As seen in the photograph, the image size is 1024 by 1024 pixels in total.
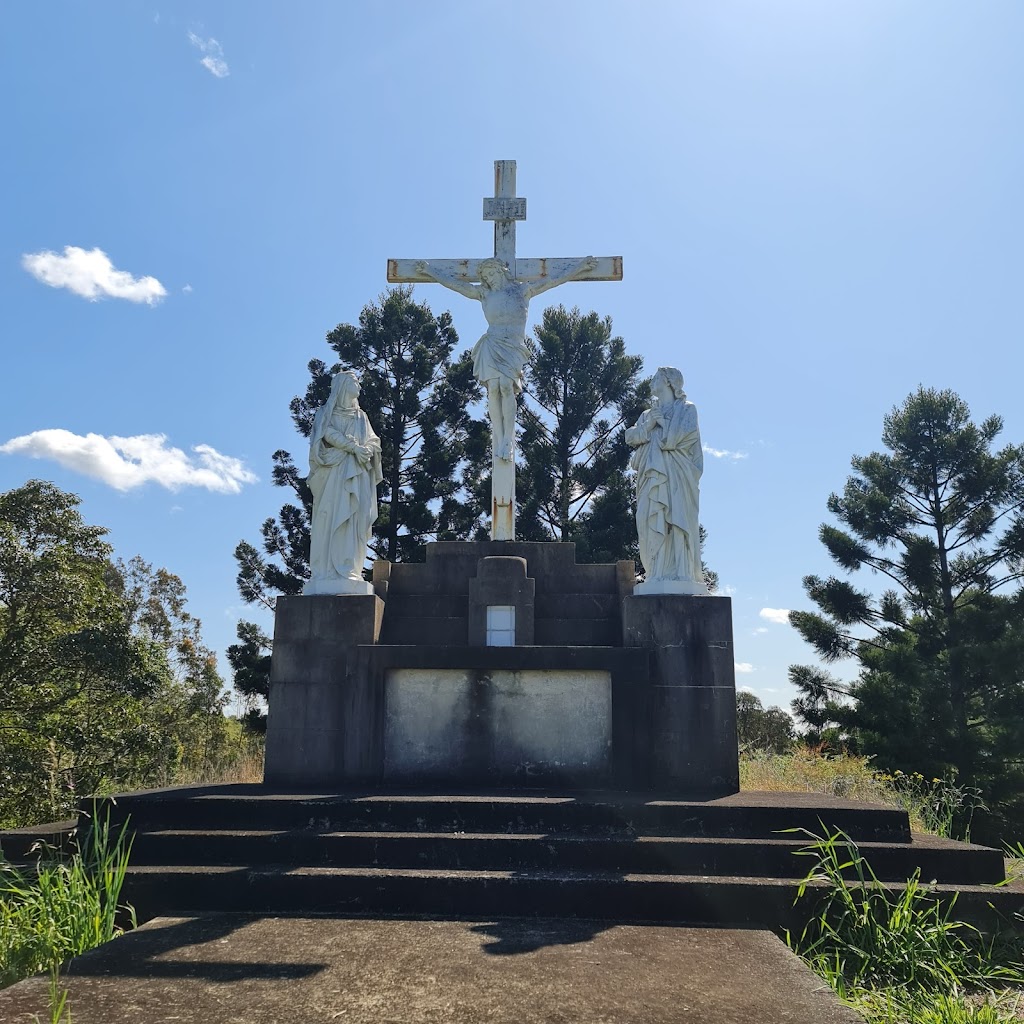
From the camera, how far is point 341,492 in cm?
780

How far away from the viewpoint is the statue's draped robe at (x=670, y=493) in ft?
24.5

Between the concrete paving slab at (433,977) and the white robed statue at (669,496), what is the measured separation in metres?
3.46

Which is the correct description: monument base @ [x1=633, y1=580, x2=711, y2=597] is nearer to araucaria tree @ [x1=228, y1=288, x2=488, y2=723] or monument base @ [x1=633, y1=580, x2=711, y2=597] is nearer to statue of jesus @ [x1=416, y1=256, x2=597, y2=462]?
statue of jesus @ [x1=416, y1=256, x2=597, y2=462]

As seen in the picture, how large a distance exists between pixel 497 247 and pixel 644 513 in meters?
3.91

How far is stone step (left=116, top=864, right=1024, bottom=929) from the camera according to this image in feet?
15.7

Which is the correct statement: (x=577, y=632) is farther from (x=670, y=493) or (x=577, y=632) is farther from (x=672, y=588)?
(x=670, y=493)

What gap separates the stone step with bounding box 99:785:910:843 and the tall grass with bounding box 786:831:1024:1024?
0.46m

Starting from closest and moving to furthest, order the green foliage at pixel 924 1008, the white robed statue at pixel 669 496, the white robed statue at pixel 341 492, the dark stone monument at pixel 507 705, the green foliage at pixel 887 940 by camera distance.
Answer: the green foliage at pixel 924 1008
the green foliage at pixel 887 940
the dark stone monument at pixel 507 705
the white robed statue at pixel 669 496
the white robed statue at pixel 341 492

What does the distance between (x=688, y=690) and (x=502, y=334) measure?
4418 mm

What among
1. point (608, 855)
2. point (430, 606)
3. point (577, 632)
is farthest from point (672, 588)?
point (608, 855)

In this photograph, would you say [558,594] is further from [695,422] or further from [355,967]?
[355,967]

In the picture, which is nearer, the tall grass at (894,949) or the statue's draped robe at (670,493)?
the tall grass at (894,949)

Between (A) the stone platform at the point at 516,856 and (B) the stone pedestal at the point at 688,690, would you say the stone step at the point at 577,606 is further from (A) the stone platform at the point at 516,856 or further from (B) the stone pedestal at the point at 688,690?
(A) the stone platform at the point at 516,856

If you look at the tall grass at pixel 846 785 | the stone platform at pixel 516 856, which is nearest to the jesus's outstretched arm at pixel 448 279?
the stone platform at pixel 516 856
